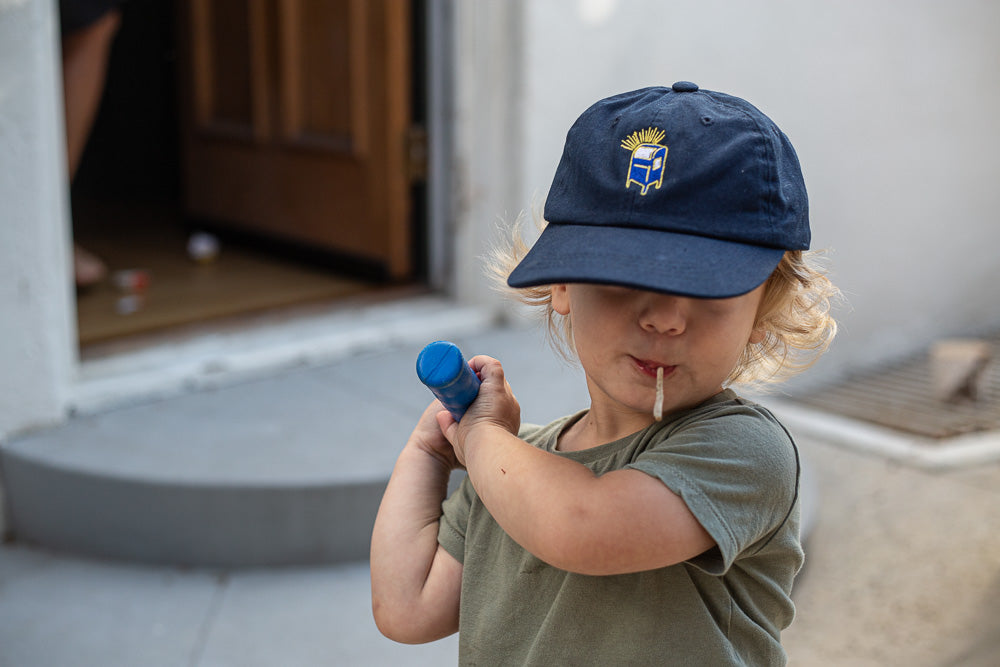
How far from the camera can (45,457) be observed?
94.7 inches

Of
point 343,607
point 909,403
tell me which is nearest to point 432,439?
point 343,607

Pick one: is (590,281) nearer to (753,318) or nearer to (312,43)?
(753,318)

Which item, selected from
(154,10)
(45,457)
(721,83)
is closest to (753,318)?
(45,457)

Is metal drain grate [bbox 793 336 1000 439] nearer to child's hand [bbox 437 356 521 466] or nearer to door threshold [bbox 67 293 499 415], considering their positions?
door threshold [bbox 67 293 499 415]

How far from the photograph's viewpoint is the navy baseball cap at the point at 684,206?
0.86 meters

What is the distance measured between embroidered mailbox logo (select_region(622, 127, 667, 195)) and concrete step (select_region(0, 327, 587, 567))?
5.29ft

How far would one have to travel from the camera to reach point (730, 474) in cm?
90

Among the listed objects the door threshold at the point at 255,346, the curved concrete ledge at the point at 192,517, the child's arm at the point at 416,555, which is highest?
the child's arm at the point at 416,555

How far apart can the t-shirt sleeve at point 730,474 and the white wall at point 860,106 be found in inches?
98.2

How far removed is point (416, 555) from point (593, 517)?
35 cm

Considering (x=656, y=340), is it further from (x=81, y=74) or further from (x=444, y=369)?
(x=81, y=74)

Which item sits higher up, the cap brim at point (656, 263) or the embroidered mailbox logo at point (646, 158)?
the embroidered mailbox logo at point (646, 158)

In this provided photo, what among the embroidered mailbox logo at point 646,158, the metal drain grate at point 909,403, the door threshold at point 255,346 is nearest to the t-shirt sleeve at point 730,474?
the embroidered mailbox logo at point 646,158

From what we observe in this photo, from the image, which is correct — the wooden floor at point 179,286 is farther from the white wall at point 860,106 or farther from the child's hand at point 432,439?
the child's hand at point 432,439
